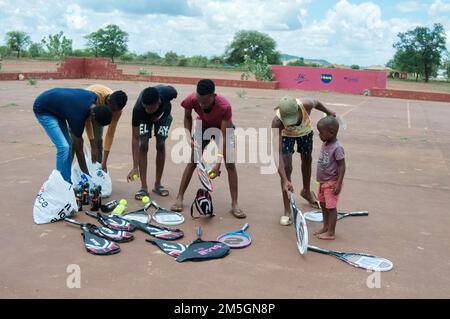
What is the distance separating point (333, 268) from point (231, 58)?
85.7m

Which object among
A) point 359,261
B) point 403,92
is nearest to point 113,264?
point 359,261

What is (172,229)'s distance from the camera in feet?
17.1

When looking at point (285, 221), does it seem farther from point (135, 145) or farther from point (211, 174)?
point (135, 145)

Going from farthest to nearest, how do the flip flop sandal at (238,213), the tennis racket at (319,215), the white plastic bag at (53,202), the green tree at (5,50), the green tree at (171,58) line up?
the green tree at (171,58)
the green tree at (5,50)
the tennis racket at (319,215)
the flip flop sandal at (238,213)
the white plastic bag at (53,202)

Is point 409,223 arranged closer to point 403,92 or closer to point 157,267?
point 157,267

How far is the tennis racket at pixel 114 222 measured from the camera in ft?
17.0

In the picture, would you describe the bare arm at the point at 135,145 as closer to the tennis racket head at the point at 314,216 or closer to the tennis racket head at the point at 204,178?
the tennis racket head at the point at 204,178

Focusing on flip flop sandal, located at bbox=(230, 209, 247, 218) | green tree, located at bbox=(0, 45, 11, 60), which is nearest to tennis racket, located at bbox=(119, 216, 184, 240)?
flip flop sandal, located at bbox=(230, 209, 247, 218)

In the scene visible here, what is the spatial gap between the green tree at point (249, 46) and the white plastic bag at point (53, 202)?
3283 inches

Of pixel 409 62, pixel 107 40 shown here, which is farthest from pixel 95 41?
pixel 409 62

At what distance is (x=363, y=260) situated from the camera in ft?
15.0

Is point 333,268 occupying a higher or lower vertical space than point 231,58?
lower

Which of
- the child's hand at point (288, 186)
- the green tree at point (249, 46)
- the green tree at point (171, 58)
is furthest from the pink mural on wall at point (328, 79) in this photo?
the green tree at point (249, 46)

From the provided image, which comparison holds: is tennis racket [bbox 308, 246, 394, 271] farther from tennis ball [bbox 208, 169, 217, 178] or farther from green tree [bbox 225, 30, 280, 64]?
green tree [bbox 225, 30, 280, 64]
